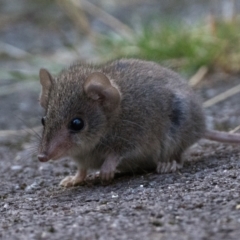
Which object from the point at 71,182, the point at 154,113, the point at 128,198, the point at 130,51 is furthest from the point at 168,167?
the point at 130,51

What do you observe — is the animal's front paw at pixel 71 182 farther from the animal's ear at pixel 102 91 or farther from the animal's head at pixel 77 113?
the animal's ear at pixel 102 91

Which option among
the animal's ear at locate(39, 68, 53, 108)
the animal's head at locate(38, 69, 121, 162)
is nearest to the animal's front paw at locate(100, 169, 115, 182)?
the animal's head at locate(38, 69, 121, 162)

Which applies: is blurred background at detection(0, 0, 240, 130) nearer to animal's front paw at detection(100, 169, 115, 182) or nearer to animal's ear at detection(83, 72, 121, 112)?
animal's ear at detection(83, 72, 121, 112)

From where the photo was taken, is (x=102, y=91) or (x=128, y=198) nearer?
(x=128, y=198)

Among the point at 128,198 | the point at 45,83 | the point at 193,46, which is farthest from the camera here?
the point at 193,46

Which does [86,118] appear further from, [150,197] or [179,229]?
[179,229]

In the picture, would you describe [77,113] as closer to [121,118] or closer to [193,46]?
[121,118]

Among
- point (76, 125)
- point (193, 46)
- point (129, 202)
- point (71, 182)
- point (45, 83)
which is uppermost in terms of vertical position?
point (193, 46)
